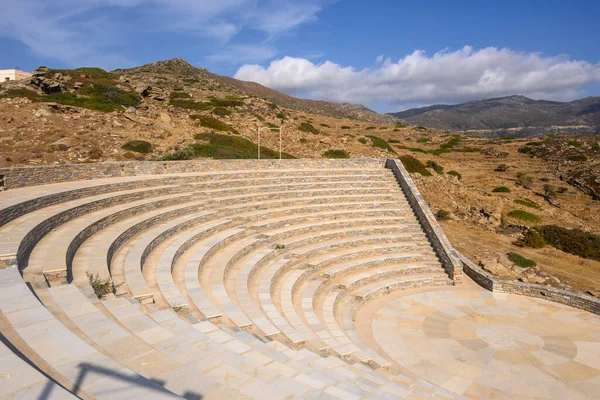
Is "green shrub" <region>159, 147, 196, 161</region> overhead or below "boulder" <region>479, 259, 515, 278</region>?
overhead

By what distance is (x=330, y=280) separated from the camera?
38.9 ft

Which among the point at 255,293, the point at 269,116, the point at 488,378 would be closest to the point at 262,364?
the point at 255,293

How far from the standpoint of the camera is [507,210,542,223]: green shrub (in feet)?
75.9

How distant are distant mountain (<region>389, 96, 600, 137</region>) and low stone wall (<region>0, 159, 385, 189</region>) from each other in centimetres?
11381

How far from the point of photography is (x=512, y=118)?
152 metres

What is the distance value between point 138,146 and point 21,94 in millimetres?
12951

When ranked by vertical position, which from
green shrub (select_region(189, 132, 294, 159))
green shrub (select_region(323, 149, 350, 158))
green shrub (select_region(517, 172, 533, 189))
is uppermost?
green shrub (select_region(189, 132, 294, 159))

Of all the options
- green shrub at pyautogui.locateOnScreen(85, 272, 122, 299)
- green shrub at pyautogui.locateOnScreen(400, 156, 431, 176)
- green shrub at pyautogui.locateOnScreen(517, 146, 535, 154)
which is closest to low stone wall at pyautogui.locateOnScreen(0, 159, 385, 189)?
green shrub at pyautogui.locateOnScreen(85, 272, 122, 299)

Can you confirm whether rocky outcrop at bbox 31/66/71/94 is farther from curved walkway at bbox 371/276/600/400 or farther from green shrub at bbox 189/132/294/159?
curved walkway at bbox 371/276/600/400

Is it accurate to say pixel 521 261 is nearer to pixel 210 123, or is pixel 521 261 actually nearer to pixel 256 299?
pixel 256 299

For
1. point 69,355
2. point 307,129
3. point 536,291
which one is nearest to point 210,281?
point 69,355

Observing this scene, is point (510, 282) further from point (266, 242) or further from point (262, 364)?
point (262, 364)

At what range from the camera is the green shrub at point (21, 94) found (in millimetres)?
Result: 26114

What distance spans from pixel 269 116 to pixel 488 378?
127 ft
